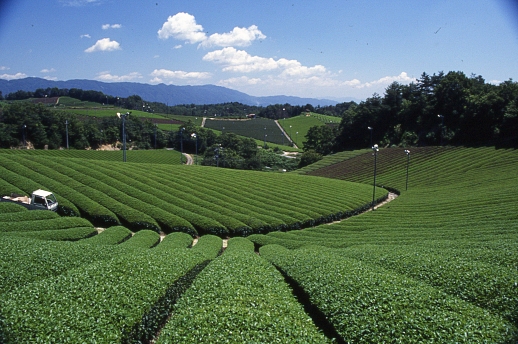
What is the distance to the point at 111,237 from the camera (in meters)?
20.5

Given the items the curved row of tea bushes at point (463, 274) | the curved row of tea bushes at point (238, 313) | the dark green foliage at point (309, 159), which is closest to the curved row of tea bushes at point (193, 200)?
the curved row of tea bushes at point (463, 274)

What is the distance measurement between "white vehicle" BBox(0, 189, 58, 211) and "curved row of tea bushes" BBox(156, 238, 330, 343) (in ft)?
59.3

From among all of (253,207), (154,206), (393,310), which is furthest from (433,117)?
(393,310)

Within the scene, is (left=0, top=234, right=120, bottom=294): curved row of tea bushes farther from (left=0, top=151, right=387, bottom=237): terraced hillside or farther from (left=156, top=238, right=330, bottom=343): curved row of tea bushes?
(left=0, top=151, right=387, bottom=237): terraced hillside

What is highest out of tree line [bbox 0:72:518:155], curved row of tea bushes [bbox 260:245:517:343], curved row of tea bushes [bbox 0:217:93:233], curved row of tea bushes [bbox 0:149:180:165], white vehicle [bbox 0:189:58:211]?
tree line [bbox 0:72:518:155]

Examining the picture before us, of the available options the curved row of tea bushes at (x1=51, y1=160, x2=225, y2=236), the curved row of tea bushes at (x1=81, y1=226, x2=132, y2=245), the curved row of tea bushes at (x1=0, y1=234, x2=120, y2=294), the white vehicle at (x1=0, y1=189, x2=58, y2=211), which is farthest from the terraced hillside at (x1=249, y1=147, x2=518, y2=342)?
the white vehicle at (x1=0, y1=189, x2=58, y2=211)

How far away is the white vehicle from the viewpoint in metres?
24.9

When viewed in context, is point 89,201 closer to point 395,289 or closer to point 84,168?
point 84,168

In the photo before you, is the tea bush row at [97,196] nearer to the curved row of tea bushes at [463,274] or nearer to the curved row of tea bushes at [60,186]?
the curved row of tea bushes at [60,186]

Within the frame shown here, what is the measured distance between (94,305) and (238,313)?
12.3 feet

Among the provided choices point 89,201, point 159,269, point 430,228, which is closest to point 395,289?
point 159,269

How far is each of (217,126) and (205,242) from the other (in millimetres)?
121872

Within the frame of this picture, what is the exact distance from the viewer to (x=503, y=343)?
778cm

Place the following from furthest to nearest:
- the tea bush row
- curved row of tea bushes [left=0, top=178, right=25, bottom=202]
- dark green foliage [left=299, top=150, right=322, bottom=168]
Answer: dark green foliage [left=299, top=150, right=322, bottom=168] < curved row of tea bushes [left=0, top=178, right=25, bottom=202] < the tea bush row
